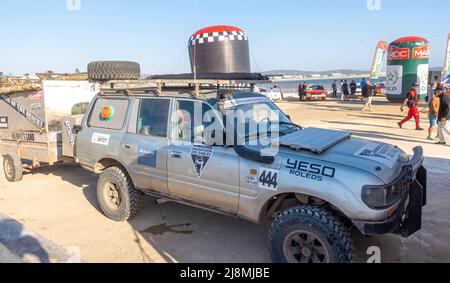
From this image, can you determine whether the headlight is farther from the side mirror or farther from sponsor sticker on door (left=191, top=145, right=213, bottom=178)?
the side mirror

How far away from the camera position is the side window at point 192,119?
14.7ft

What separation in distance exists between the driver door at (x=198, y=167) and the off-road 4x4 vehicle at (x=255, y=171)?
0.04 ft

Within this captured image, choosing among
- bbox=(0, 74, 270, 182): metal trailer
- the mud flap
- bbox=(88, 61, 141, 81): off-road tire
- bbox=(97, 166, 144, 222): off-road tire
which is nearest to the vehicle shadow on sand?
bbox=(97, 166, 144, 222): off-road tire

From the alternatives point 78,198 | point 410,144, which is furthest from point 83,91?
point 410,144

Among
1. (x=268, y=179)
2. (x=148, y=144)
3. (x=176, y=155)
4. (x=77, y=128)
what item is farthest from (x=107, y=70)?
(x=268, y=179)

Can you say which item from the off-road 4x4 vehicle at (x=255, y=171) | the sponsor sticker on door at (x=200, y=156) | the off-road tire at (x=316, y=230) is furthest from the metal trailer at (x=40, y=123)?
Result: the off-road tire at (x=316, y=230)

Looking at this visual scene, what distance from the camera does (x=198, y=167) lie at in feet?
Result: 14.5

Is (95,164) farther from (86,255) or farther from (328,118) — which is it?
(328,118)

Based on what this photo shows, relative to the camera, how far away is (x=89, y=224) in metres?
5.30

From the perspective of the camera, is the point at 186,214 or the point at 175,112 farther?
the point at 186,214

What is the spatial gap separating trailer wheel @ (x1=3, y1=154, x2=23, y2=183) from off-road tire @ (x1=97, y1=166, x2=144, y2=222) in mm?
3146

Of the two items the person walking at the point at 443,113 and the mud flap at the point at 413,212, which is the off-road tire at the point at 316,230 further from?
the person walking at the point at 443,113
